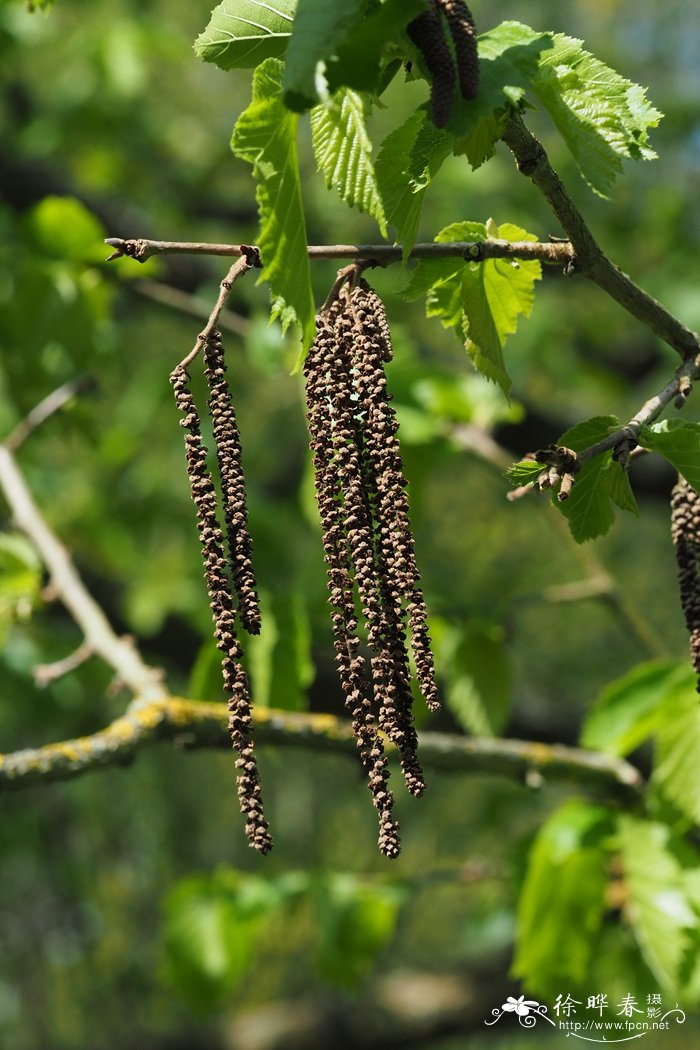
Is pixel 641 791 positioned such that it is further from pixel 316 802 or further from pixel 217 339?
pixel 316 802

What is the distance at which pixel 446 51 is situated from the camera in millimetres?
869

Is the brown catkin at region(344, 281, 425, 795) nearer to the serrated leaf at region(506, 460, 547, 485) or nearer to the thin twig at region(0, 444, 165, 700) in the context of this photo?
the serrated leaf at region(506, 460, 547, 485)

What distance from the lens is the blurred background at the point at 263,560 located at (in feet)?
8.07

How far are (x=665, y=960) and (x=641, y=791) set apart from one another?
0.95ft

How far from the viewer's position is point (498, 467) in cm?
231

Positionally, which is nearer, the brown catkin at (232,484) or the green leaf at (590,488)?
the brown catkin at (232,484)

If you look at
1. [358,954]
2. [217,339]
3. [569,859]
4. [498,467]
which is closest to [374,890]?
[358,954]

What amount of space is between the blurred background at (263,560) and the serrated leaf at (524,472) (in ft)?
0.70

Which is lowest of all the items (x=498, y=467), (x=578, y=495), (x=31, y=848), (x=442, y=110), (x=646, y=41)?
(x=578, y=495)

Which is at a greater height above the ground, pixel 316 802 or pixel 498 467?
pixel 316 802

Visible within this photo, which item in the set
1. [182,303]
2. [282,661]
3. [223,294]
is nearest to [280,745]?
[282,661]

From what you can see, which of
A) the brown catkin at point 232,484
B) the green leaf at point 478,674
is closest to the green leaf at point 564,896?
the green leaf at point 478,674

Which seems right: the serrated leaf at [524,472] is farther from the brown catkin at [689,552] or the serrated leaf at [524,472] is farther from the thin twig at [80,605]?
the thin twig at [80,605]

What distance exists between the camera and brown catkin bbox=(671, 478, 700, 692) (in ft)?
3.53
